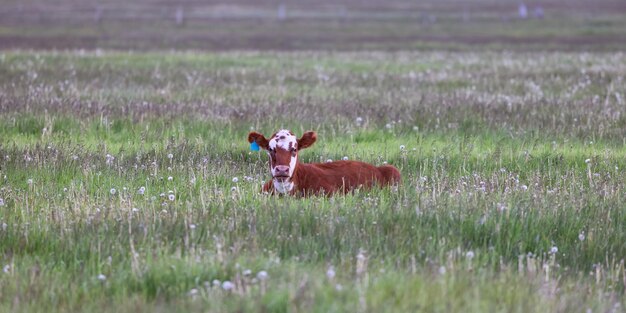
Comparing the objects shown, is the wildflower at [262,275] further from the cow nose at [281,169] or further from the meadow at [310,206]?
the cow nose at [281,169]

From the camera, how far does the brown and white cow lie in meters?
8.12

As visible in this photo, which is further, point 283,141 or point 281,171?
point 283,141

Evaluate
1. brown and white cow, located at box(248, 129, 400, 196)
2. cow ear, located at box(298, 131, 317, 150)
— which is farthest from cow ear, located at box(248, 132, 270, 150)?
cow ear, located at box(298, 131, 317, 150)

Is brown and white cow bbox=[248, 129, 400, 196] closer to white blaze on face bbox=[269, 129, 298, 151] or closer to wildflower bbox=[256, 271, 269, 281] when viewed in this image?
white blaze on face bbox=[269, 129, 298, 151]

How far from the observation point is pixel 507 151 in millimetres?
11102

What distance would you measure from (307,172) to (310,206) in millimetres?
1026

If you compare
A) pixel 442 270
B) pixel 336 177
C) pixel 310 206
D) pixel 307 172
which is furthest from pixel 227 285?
pixel 336 177

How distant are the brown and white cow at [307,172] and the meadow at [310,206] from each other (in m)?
0.21

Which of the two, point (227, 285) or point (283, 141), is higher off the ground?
point (283, 141)

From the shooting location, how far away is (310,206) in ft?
25.0

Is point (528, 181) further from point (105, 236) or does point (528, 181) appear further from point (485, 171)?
point (105, 236)

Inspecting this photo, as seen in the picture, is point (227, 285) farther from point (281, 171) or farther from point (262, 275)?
point (281, 171)

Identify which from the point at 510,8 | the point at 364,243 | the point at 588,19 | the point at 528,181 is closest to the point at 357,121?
the point at 528,181

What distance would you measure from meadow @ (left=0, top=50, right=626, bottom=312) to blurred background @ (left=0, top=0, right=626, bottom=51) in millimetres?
22130
